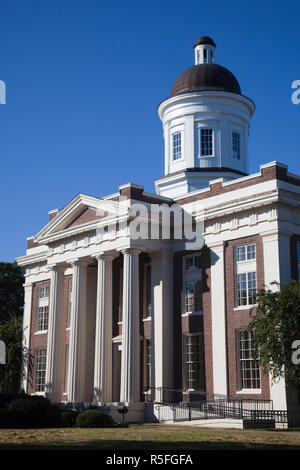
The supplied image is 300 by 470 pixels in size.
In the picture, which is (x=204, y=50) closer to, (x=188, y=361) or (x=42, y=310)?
(x=42, y=310)

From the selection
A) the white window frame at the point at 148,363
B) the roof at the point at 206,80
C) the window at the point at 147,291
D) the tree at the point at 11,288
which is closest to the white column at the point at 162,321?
the white window frame at the point at 148,363

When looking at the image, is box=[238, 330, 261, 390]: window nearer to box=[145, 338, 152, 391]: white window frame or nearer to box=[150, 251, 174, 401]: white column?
box=[150, 251, 174, 401]: white column

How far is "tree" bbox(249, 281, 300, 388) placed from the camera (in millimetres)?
27141

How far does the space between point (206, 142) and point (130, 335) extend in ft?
54.1

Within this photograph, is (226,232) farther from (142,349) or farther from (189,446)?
(189,446)

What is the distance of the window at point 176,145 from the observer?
148 feet

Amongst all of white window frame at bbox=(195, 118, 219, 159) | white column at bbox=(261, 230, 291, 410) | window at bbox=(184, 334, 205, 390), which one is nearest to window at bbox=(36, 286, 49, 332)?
window at bbox=(184, 334, 205, 390)

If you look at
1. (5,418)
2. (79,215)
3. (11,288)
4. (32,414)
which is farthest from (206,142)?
(11,288)

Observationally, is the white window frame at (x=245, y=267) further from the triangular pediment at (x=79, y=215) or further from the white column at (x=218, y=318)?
the triangular pediment at (x=79, y=215)

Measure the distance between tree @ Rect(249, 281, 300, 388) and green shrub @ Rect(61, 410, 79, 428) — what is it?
8.83 m
